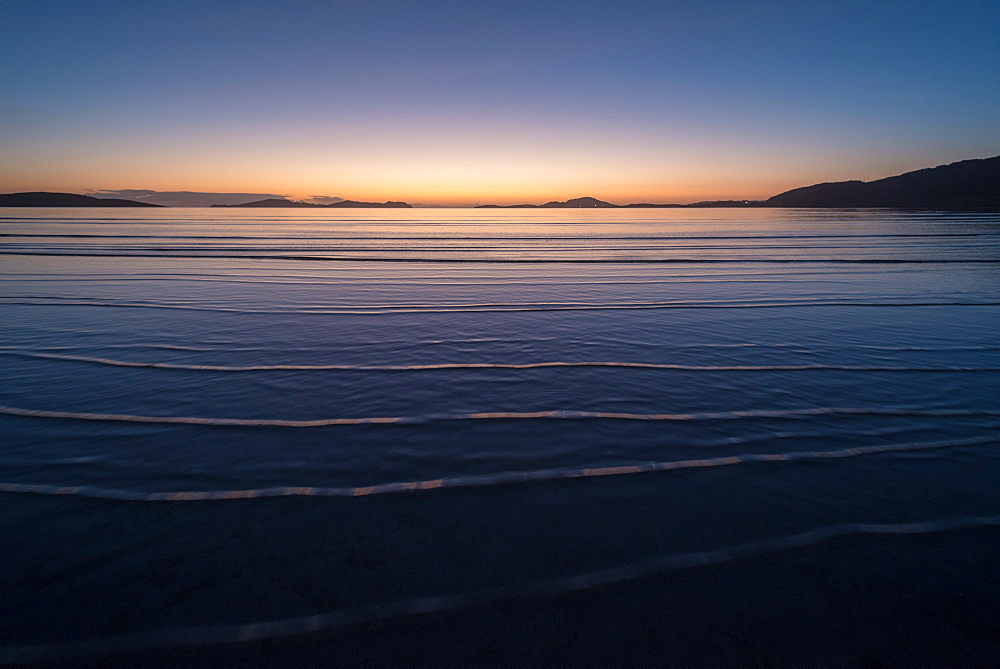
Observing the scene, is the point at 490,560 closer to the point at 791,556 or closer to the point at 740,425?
the point at 791,556

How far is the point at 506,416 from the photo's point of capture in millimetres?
5426

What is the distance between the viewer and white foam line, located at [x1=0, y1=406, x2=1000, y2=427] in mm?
5215

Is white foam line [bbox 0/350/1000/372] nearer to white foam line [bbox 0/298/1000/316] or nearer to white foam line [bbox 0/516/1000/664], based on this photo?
white foam line [bbox 0/516/1000/664]

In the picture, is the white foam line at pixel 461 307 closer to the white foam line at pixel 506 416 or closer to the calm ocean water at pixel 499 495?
the calm ocean water at pixel 499 495

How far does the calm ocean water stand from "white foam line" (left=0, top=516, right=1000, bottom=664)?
0.02m

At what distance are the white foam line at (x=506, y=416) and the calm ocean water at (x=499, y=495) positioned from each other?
44mm

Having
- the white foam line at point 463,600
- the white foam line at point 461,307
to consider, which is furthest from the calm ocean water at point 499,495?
the white foam line at point 461,307

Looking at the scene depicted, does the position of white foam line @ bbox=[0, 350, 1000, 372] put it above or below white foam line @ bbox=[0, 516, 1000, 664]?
above

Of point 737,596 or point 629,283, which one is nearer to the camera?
point 737,596

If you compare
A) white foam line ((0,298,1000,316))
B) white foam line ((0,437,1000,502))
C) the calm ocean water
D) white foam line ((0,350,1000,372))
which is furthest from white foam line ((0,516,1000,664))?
white foam line ((0,298,1000,316))

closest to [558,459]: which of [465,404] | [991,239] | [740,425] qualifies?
[465,404]

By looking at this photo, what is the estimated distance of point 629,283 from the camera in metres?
16.4

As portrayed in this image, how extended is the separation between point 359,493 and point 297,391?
9.28 feet

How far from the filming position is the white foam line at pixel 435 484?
3.84 meters
